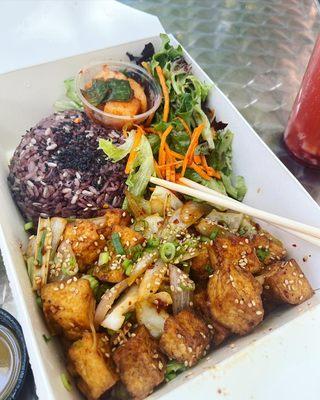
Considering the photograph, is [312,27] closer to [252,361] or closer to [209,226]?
[209,226]

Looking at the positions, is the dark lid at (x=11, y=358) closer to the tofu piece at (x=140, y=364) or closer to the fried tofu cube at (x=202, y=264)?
the tofu piece at (x=140, y=364)

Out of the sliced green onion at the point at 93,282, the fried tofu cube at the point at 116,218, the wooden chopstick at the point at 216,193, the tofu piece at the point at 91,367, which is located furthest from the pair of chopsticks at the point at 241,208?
the tofu piece at the point at 91,367

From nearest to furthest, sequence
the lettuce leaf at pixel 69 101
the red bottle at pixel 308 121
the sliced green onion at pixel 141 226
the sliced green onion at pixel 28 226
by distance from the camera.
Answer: the sliced green onion at pixel 141 226
the sliced green onion at pixel 28 226
the red bottle at pixel 308 121
the lettuce leaf at pixel 69 101

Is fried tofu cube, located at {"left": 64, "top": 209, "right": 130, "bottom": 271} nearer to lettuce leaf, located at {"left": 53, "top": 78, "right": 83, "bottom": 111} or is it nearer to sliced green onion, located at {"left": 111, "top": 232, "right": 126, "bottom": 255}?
sliced green onion, located at {"left": 111, "top": 232, "right": 126, "bottom": 255}

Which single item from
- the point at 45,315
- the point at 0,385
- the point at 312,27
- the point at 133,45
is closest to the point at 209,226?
the point at 45,315

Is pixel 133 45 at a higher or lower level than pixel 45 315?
higher

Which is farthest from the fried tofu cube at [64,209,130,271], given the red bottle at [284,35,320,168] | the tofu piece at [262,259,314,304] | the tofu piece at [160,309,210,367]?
the red bottle at [284,35,320,168]

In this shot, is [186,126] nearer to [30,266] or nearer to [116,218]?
[116,218]
